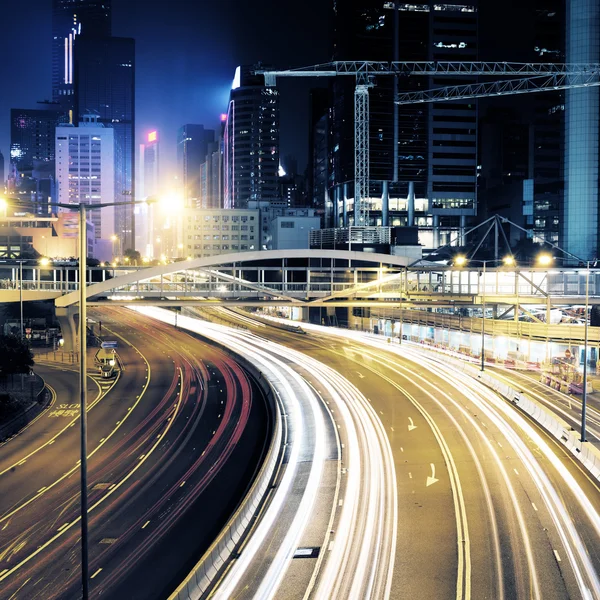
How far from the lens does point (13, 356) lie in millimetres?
51531

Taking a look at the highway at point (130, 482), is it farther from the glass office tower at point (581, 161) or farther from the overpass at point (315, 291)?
the glass office tower at point (581, 161)

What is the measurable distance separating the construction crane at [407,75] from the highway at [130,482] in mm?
96000

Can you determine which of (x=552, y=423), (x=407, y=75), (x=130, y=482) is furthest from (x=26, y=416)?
(x=407, y=75)

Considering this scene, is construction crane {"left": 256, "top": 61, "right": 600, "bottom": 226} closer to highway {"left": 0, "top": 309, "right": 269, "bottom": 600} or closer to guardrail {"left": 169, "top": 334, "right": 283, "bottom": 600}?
highway {"left": 0, "top": 309, "right": 269, "bottom": 600}

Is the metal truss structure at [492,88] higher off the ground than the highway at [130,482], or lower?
higher

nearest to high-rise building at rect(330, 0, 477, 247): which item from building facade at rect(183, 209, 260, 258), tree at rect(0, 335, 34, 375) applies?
building facade at rect(183, 209, 260, 258)

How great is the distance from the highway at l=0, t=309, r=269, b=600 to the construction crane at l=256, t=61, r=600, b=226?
9600cm

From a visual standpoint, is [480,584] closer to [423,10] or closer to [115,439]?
[115,439]

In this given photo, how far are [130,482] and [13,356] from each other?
25230 millimetres

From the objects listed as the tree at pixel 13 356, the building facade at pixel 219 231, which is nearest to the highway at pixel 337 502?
the tree at pixel 13 356

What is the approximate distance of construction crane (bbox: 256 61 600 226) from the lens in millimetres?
130513

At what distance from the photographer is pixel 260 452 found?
119ft

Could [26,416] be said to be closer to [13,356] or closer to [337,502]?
[13,356]

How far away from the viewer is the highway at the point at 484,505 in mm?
19953
